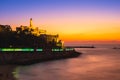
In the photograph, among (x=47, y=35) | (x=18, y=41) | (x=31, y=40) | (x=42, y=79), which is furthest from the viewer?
(x=47, y=35)

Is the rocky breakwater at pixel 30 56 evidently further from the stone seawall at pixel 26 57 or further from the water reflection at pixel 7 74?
the water reflection at pixel 7 74

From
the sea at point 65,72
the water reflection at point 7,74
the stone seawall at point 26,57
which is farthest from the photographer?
the stone seawall at point 26,57

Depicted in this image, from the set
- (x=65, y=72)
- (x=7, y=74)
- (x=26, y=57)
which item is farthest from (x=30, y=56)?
(x=7, y=74)

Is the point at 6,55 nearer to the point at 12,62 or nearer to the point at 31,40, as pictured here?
the point at 12,62

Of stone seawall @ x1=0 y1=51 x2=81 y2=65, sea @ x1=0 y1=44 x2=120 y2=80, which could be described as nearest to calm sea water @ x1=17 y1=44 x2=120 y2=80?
→ sea @ x1=0 y1=44 x2=120 y2=80

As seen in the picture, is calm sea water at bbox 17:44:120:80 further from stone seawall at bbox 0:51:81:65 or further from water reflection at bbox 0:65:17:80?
stone seawall at bbox 0:51:81:65

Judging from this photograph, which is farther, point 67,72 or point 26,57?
point 26,57

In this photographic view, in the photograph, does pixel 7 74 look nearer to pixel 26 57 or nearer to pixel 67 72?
pixel 67 72

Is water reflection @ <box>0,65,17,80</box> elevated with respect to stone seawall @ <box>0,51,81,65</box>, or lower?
lower

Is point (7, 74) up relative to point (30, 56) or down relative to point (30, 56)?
down

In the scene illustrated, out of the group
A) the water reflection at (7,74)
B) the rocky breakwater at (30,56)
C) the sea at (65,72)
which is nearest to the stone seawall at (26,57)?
the rocky breakwater at (30,56)

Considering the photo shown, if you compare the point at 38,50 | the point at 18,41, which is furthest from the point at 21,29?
the point at 38,50

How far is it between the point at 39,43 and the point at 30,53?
895 inches

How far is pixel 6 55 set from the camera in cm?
5638
